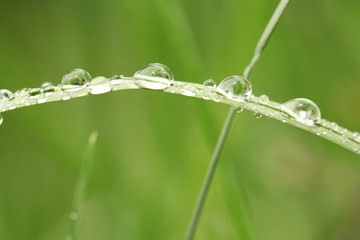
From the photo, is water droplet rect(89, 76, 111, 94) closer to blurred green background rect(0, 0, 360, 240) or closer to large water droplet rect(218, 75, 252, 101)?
large water droplet rect(218, 75, 252, 101)

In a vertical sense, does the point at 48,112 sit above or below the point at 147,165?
above

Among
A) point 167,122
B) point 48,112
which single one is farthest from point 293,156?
point 48,112

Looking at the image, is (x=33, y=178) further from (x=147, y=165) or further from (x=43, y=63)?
(x=43, y=63)

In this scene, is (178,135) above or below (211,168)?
above

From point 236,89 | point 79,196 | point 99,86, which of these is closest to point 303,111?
point 236,89

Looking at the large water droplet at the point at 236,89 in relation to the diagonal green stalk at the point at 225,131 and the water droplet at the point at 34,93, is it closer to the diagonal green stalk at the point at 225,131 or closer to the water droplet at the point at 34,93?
the diagonal green stalk at the point at 225,131

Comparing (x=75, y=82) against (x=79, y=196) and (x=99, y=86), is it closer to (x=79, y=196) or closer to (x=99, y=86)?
(x=99, y=86)

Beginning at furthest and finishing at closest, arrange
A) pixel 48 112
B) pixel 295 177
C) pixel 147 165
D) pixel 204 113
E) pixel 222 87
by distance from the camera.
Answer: pixel 48 112 < pixel 147 165 < pixel 295 177 < pixel 204 113 < pixel 222 87
